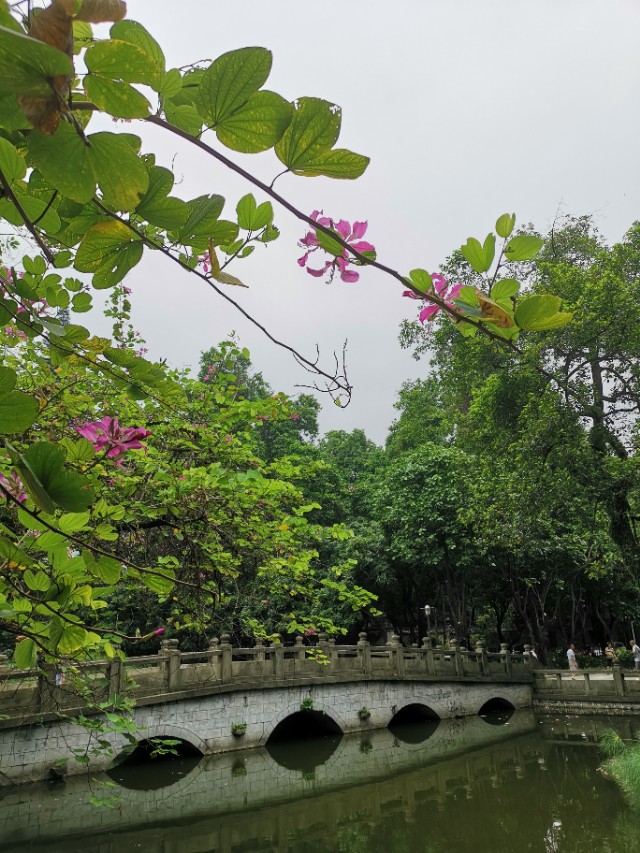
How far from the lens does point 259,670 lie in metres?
14.2

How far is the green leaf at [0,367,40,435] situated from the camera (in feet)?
2.11

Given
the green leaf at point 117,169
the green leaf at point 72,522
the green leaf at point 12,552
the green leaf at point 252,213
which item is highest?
the green leaf at point 252,213

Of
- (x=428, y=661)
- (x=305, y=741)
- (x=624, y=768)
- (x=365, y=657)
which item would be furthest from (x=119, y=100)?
(x=428, y=661)

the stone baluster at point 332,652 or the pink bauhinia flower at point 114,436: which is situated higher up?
the pink bauhinia flower at point 114,436

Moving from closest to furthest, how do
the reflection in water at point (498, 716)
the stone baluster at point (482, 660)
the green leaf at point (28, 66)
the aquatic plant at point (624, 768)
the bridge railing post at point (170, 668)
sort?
the green leaf at point (28, 66) < the aquatic plant at point (624, 768) < the bridge railing post at point (170, 668) < the reflection in water at point (498, 716) < the stone baluster at point (482, 660)

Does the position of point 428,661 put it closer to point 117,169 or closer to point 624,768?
point 624,768

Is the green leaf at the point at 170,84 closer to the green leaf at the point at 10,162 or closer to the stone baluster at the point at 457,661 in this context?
the green leaf at the point at 10,162

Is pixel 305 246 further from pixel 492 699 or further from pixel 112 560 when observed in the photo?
pixel 492 699

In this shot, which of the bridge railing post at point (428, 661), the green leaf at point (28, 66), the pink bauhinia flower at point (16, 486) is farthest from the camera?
the bridge railing post at point (428, 661)

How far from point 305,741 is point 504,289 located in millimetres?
16807

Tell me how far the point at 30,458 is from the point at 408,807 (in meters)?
10.5

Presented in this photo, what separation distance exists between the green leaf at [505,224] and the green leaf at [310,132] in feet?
0.99

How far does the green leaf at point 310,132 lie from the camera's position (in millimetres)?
652

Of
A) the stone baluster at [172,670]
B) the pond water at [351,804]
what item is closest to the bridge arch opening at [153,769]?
the pond water at [351,804]
